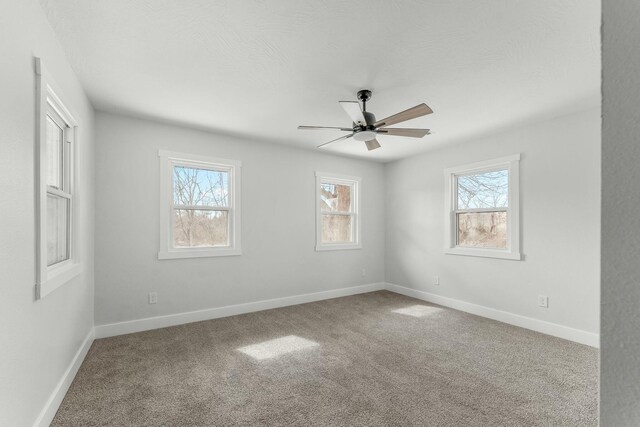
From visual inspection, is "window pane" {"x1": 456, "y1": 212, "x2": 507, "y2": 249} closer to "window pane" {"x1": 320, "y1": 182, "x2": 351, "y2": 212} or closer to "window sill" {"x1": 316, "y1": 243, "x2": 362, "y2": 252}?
"window sill" {"x1": 316, "y1": 243, "x2": 362, "y2": 252}

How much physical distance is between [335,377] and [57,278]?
210 cm

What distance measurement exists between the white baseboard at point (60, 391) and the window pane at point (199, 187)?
5.94 feet

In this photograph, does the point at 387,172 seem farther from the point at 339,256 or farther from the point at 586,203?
the point at 586,203

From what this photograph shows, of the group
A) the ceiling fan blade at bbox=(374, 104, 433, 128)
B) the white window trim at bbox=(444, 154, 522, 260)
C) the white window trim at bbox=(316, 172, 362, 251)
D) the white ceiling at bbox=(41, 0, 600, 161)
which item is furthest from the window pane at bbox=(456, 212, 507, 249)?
the ceiling fan blade at bbox=(374, 104, 433, 128)

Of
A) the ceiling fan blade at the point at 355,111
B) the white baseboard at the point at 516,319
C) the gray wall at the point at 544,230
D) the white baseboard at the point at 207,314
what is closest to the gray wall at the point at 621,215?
the ceiling fan blade at the point at 355,111

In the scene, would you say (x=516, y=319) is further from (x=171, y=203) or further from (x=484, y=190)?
(x=171, y=203)

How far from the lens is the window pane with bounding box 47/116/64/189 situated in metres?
2.32

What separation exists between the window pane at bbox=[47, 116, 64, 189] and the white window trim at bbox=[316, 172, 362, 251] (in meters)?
3.26

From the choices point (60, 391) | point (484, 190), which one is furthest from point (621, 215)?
point (484, 190)

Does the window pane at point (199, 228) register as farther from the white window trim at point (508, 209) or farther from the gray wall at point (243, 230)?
the white window trim at point (508, 209)

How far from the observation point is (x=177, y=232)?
157 inches

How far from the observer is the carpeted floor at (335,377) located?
2.08 meters

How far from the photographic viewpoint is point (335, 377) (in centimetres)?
256

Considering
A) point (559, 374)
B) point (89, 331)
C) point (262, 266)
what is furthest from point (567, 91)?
point (89, 331)
